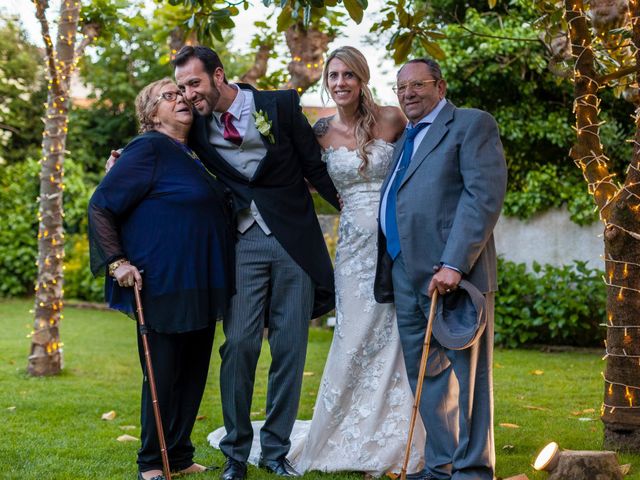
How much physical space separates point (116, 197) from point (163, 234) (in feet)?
0.89

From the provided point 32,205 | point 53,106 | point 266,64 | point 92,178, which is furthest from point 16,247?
point 53,106

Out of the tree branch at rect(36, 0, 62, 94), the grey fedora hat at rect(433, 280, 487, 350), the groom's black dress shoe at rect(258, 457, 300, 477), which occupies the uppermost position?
the tree branch at rect(36, 0, 62, 94)

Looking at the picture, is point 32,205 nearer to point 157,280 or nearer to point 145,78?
point 145,78

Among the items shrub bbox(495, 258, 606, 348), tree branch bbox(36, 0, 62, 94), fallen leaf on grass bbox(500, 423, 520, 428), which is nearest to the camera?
fallen leaf on grass bbox(500, 423, 520, 428)

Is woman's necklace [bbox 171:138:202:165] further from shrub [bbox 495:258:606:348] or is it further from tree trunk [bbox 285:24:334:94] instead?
shrub [bbox 495:258:606:348]

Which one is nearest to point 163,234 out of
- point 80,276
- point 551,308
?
point 551,308

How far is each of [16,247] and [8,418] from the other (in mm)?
9004

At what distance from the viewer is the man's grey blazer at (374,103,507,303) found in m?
3.94

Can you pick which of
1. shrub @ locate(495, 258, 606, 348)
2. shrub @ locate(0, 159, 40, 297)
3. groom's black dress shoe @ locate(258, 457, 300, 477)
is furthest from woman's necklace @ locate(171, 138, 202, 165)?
shrub @ locate(0, 159, 40, 297)

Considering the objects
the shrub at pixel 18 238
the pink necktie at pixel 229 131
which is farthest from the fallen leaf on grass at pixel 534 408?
the shrub at pixel 18 238

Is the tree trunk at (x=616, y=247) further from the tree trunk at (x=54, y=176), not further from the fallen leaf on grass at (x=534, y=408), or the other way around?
the tree trunk at (x=54, y=176)

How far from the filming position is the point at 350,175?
15.6 ft

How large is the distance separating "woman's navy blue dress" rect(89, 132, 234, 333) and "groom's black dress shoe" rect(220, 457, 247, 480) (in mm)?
702

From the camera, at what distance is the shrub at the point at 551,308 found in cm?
936
